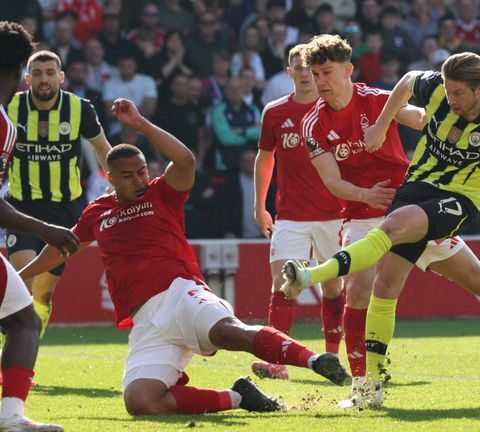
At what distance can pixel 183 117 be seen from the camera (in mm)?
15453

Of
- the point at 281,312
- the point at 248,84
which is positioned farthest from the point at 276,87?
the point at 281,312

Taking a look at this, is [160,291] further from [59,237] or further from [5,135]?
[5,135]

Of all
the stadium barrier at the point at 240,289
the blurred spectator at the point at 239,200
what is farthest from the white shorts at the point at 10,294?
the blurred spectator at the point at 239,200

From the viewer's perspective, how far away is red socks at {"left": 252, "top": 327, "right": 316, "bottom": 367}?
6180 mm

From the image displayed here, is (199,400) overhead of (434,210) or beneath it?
beneath

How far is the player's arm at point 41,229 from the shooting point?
5.78m

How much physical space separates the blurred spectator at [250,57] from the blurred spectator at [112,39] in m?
1.42

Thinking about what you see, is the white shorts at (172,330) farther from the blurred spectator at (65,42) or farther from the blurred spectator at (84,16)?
the blurred spectator at (84,16)

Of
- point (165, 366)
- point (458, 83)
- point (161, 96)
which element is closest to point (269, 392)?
point (165, 366)

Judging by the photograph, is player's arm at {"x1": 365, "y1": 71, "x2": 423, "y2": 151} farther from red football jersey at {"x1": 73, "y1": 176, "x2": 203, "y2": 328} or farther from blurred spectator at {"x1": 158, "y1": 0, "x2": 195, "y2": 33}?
blurred spectator at {"x1": 158, "y1": 0, "x2": 195, "y2": 33}

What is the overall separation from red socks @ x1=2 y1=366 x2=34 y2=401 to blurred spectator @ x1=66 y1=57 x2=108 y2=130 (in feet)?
32.0

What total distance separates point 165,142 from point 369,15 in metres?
11.3

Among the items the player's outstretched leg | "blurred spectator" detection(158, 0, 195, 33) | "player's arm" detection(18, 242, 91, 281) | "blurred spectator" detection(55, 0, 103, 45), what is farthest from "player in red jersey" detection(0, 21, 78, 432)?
"blurred spectator" detection(158, 0, 195, 33)

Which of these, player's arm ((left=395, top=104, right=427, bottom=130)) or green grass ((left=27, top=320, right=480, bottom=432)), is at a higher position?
player's arm ((left=395, top=104, right=427, bottom=130))
